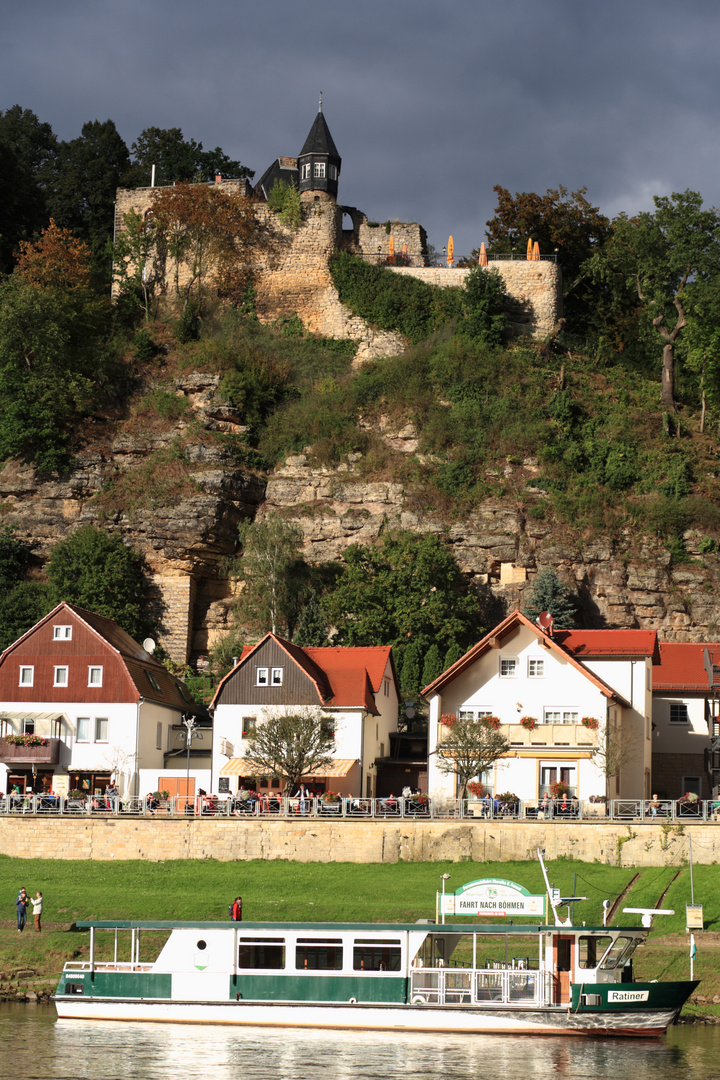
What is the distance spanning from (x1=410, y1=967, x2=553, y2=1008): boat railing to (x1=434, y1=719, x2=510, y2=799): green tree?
15.5 metres

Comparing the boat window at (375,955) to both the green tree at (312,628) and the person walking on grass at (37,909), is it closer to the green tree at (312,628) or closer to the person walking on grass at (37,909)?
the person walking on grass at (37,909)

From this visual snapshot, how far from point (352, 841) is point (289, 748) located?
209 inches

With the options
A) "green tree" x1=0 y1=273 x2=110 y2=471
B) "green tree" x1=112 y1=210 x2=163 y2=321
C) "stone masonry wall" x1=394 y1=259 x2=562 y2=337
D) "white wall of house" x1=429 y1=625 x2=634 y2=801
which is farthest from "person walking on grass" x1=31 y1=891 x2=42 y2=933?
"stone masonry wall" x1=394 y1=259 x2=562 y2=337

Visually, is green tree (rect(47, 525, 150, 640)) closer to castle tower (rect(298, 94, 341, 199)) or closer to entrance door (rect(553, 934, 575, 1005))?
castle tower (rect(298, 94, 341, 199))

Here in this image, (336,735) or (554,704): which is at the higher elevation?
(554,704)

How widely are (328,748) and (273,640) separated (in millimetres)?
7192

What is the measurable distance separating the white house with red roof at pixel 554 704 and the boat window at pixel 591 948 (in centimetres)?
1619

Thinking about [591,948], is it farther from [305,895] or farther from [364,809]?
[364,809]

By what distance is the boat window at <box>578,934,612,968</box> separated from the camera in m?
34.8

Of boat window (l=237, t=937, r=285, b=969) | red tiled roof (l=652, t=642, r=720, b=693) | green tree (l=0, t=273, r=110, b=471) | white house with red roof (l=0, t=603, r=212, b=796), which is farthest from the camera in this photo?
green tree (l=0, t=273, r=110, b=471)

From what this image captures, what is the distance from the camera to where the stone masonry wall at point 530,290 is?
87500mm

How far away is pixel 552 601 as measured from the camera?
6825cm

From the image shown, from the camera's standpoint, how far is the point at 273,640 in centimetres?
5819

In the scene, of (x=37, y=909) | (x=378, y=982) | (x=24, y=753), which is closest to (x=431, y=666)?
(x=24, y=753)
